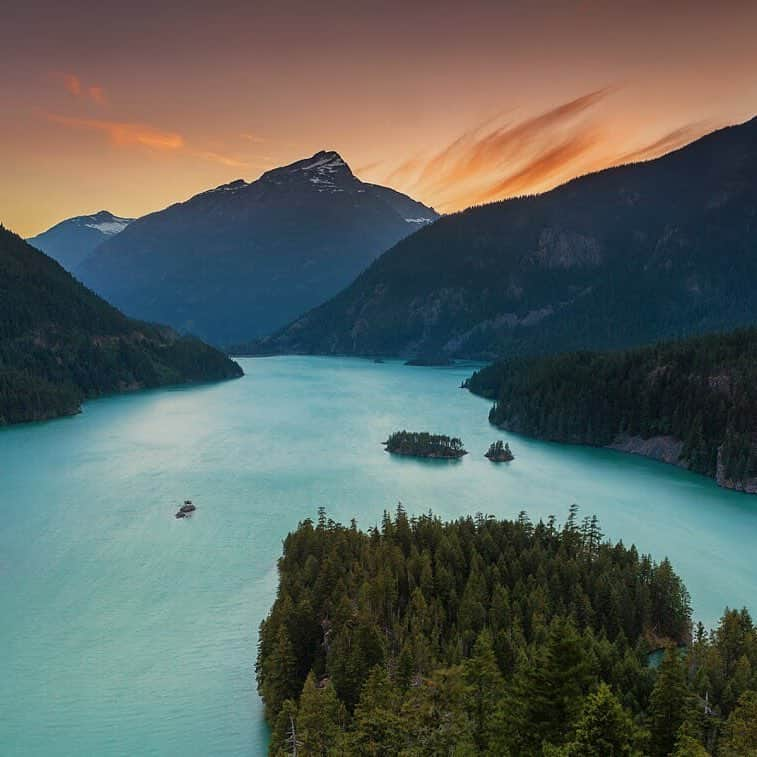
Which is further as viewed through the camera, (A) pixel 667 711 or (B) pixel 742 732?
(A) pixel 667 711

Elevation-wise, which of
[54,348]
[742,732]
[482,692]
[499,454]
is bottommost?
[482,692]

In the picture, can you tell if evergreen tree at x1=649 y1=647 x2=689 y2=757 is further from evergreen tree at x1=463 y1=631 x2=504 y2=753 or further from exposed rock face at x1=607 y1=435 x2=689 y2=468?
exposed rock face at x1=607 y1=435 x2=689 y2=468

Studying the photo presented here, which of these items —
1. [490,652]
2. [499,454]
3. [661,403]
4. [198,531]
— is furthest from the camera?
[661,403]

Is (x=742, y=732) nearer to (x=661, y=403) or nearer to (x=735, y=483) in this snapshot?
(x=735, y=483)

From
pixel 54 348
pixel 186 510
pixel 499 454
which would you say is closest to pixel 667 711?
pixel 186 510

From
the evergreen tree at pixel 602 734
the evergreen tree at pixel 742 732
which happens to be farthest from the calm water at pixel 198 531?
the evergreen tree at pixel 742 732

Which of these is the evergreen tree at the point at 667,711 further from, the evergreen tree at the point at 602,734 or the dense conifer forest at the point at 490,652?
the evergreen tree at the point at 602,734

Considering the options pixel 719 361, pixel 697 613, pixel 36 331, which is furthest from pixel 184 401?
pixel 697 613
